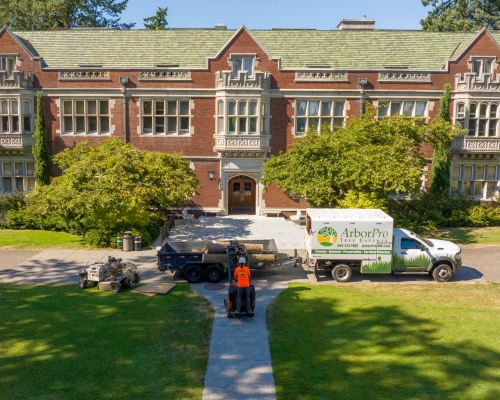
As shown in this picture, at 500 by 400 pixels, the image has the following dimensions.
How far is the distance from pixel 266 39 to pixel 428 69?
10.7 m

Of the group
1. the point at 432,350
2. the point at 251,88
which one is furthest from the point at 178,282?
the point at 251,88

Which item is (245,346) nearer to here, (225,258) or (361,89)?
(225,258)

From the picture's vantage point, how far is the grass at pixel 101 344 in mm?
9773

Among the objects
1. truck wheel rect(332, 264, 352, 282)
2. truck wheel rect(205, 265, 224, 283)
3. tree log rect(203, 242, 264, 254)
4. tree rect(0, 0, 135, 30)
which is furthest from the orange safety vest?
tree rect(0, 0, 135, 30)

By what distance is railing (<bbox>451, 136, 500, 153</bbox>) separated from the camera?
1133 inches

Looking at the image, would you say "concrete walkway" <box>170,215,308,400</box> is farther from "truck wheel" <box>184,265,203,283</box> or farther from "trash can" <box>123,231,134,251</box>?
"trash can" <box>123,231,134,251</box>

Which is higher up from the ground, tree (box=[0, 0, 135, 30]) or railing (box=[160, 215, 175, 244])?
tree (box=[0, 0, 135, 30])

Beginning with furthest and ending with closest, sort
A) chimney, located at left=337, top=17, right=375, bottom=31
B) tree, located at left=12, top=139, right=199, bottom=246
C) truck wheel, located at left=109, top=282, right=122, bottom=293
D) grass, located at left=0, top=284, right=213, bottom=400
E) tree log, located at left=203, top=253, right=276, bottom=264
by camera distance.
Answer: chimney, located at left=337, top=17, right=375, bottom=31, tree, located at left=12, top=139, right=199, bottom=246, tree log, located at left=203, top=253, right=276, bottom=264, truck wheel, located at left=109, top=282, right=122, bottom=293, grass, located at left=0, top=284, right=213, bottom=400

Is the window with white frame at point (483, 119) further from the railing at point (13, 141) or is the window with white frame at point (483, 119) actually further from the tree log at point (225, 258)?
the railing at point (13, 141)

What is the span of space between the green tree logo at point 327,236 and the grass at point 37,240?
11.4 meters

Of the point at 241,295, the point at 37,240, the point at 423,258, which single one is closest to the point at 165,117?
the point at 37,240

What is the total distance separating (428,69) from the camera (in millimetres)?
29484

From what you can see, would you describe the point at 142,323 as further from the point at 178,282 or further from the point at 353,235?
the point at 353,235

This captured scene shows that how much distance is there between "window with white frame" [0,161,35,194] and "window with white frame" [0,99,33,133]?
207 centimetres
